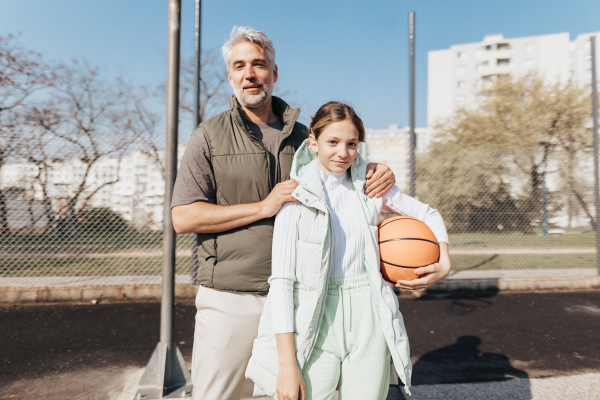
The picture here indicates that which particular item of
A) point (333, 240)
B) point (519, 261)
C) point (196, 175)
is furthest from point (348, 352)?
point (519, 261)

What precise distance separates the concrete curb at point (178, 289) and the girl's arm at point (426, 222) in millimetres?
4709

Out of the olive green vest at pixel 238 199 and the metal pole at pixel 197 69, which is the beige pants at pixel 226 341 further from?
the metal pole at pixel 197 69

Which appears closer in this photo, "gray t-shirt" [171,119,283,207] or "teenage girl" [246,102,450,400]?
"teenage girl" [246,102,450,400]

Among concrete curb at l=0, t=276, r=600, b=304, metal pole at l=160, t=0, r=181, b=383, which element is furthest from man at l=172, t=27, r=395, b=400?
concrete curb at l=0, t=276, r=600, b=304

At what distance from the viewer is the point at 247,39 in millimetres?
1909

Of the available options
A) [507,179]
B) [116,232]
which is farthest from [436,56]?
[116,232]

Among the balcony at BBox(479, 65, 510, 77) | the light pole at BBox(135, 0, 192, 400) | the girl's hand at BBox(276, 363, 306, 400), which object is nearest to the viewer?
the girl's hand at BBox(276, 363, 306, 400)

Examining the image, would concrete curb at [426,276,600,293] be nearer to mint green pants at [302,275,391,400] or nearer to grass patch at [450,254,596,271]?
grass patch at [450,254,596,271]

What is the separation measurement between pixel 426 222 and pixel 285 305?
831mm

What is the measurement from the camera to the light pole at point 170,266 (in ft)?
9.70

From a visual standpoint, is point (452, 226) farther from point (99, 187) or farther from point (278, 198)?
point (278, 198)

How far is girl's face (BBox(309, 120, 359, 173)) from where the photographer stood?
1606 millimetres

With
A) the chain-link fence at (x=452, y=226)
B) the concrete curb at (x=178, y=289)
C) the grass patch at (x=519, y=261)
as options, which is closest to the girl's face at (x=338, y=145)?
the concrete curb at (x=178, y=289)

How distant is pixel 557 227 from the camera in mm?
8242
